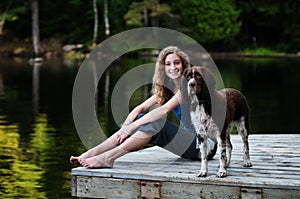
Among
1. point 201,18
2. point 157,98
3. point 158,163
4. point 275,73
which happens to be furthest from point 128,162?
point 201,18

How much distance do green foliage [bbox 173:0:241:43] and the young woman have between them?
31.8 meters

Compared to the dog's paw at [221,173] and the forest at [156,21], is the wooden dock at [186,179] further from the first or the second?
the forest at [156,21]

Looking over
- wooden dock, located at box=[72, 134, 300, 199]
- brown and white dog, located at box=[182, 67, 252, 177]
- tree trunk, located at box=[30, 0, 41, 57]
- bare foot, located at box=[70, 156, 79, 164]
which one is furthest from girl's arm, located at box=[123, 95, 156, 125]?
tree trunk, located at box=[30, 0, 41, 57]

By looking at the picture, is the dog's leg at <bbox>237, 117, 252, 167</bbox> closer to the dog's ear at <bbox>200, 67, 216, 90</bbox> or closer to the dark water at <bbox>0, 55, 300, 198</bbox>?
the dog's ear at <bbox>200, 67, 216, 90</bbox>

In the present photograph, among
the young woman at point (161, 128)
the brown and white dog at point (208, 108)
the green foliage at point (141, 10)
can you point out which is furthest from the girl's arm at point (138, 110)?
the green foliage at point (141, 10)

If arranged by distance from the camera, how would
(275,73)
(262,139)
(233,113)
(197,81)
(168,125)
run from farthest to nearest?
1. (275,73)
2. (262,139)
3. (168,125)
4. (233,113)
5. (197,81)

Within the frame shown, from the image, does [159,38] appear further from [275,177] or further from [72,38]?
[275,177]

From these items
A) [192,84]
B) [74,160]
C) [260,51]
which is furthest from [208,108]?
[260,51]

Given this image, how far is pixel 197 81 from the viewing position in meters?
4.38

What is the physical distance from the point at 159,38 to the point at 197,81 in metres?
33.7

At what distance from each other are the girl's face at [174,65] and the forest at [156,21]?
31.2 metres

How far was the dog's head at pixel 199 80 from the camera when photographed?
435cm

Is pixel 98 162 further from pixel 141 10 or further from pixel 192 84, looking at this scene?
pixel 141 10

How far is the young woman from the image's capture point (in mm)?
4977
